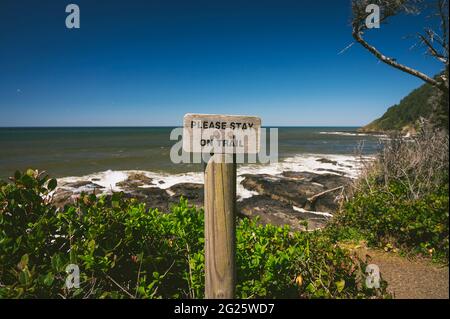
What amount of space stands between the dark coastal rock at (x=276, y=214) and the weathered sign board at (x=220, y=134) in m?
8.17

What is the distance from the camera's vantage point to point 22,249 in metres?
→ 2.75

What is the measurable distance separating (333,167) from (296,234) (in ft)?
69.7

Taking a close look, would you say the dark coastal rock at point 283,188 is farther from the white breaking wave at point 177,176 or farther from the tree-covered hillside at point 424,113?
the tree-covered hillside at point 424,113

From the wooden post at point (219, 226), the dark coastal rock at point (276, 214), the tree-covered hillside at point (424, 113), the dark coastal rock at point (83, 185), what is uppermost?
the tree-covered hillside at point (424, 113)

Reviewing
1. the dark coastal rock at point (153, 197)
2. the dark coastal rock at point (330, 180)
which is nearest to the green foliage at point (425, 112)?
the dark coastal rock at point (330, 180)

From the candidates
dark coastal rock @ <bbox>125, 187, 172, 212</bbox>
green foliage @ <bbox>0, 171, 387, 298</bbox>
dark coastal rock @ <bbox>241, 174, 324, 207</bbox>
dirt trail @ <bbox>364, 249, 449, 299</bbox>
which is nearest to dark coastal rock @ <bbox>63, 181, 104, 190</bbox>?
dark coastal rock @ <bbox>125, 187, 172, 212</bbox>

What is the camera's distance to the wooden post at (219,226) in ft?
7.98

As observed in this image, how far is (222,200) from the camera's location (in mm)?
2447

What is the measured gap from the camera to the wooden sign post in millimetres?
2424

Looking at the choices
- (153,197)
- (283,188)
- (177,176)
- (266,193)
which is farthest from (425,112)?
(153,197)

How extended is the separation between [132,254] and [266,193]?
11998 mm
